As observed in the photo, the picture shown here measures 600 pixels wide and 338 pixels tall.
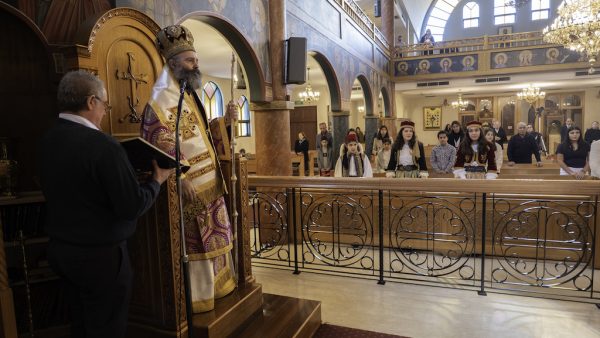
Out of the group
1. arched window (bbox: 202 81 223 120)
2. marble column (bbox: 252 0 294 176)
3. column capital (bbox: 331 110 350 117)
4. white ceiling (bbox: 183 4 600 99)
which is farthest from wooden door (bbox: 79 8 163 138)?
arched window (bbox: 202 81 223 120)

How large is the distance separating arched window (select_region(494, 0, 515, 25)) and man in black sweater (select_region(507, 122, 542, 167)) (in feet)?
58.3

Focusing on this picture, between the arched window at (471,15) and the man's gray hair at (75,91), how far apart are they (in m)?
25.2

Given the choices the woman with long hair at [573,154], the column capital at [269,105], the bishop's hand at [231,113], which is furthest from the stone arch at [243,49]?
the woman with long hair at [573,154]

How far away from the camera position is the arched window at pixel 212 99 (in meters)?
14.4

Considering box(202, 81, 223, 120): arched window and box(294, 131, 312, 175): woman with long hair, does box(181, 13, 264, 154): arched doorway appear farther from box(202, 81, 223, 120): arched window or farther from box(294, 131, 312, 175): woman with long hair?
box(294, 131, 312, 175): woman with long hair

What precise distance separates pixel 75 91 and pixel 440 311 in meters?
3.00

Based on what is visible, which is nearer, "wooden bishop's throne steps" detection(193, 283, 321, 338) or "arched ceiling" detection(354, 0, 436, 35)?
"wooden bishop's throne steps" detection(193, 283, 321, 338)

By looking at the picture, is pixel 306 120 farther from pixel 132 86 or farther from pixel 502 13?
pixel 132 86

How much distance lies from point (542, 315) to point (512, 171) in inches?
178

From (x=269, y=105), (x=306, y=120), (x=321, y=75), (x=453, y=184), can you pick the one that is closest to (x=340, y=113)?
(x=269, y=105)

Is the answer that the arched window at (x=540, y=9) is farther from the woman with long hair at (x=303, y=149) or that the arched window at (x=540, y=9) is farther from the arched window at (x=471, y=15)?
the woman with long hair at (x=303, y=149)

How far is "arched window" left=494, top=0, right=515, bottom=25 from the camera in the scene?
72.5 feet

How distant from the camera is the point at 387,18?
1590cm

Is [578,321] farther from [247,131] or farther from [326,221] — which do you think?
[247,131]
